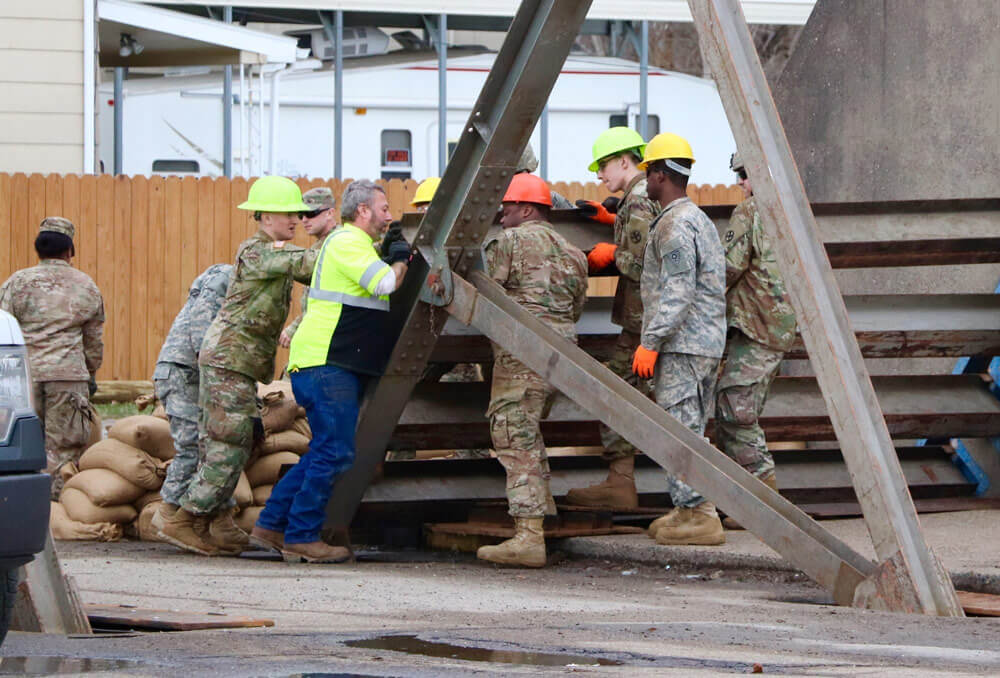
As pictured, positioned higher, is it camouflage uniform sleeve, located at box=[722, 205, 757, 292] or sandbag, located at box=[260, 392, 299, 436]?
camouflage uniform sleeve, located at box=[722, 205, 757, 292]

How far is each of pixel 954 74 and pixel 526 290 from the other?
12.6 ft

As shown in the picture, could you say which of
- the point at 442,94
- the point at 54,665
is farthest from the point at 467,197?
the point at 442,94

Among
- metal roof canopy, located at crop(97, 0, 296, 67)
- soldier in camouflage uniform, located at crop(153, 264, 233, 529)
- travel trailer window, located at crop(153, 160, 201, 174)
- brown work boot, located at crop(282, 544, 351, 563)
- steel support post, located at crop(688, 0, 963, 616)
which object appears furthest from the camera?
travel trailer window, located at crop(153, 160, 201, 174)

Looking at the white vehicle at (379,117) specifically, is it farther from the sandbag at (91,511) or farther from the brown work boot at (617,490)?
the brown work boot at (617,490)

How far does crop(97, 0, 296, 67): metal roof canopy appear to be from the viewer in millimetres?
17516

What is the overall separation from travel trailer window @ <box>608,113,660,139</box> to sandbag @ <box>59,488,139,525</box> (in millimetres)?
12703

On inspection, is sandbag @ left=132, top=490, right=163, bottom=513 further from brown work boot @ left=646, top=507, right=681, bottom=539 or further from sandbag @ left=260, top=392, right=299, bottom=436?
brown work boot @ left=646, top=507, right=681, bottom=539

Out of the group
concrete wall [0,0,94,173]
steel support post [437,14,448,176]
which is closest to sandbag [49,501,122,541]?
concrete wall [0,0,94,173]

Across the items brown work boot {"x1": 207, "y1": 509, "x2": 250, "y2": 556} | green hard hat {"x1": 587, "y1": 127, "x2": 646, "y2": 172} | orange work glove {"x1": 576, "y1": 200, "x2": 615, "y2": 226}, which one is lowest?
brown work boot {"x1": 207, "y1": 509, "x2": 250, "y2": 556}

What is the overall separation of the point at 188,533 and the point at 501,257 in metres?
2.42

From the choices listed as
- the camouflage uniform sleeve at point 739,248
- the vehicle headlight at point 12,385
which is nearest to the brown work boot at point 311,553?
the camouflage uniform sleeve at point 739,248

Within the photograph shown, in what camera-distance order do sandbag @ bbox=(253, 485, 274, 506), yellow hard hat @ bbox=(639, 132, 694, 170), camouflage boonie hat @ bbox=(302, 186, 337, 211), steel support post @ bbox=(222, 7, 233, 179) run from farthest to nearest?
steel support post @ bbox=(222, 7, 233, 179) < sandbag @ bbox=(253, 485, 274, 506) < camouflage boonie hat @ bbox=(302, 186, 337, 211) < yellow hard hat @ bbox=(639, 132, 694, 170)

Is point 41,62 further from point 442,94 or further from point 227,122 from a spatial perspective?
point 442,94

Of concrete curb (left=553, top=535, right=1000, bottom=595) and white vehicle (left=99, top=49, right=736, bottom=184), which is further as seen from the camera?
white vehicle (left=99, top=49, right=736, bottom=184)
